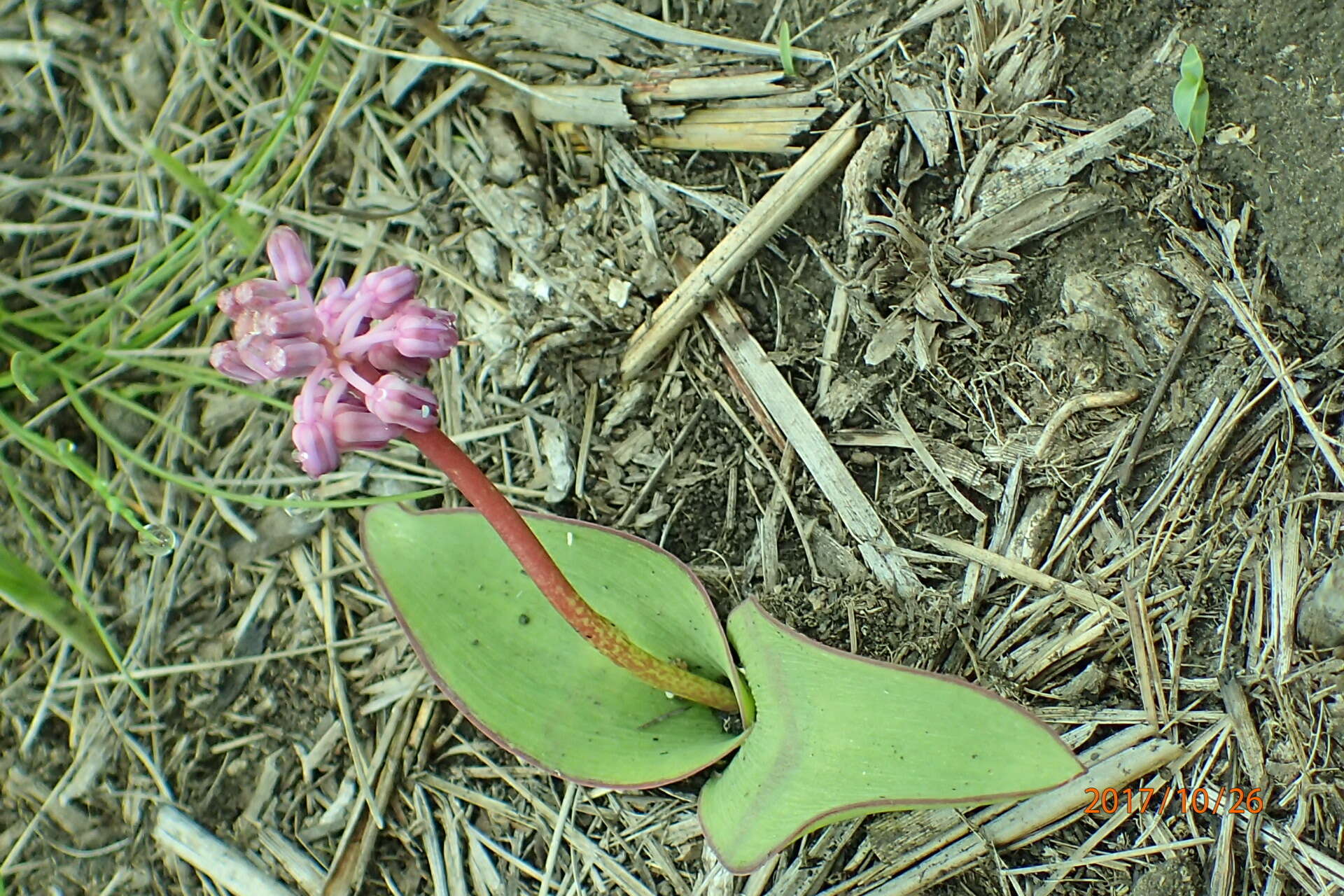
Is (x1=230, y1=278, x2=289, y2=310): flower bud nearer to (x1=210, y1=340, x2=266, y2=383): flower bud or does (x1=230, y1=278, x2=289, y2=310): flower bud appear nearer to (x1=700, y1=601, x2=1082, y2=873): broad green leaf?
(x1=210, y1=340, x2=266, y2=383): flower bud

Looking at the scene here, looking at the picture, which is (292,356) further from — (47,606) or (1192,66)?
(1192,66)

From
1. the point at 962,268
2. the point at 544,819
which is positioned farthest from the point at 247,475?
the point at 962,268

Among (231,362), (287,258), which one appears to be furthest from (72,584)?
(287,258)

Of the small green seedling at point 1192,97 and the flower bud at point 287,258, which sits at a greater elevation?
the small green seedling at point 1192,97

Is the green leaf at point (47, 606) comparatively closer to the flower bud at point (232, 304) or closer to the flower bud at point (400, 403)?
the flower bud at point (232, 304)
